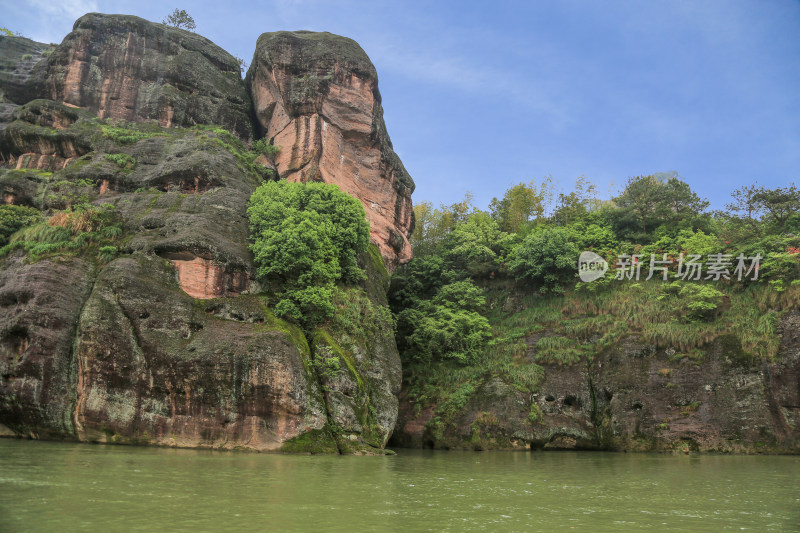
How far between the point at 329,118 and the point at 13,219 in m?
17.1

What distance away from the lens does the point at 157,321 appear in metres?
18.2

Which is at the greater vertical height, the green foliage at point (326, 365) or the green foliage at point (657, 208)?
the green foliage at point (657, 208)

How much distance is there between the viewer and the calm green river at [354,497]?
6309 millimetres

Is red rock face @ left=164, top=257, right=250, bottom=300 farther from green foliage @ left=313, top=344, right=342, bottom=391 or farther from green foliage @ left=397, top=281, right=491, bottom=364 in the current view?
green foliage @ left=397, top=281, right=491, bottom=364

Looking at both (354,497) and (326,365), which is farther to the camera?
(326,365)

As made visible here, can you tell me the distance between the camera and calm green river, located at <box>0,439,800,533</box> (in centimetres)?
631

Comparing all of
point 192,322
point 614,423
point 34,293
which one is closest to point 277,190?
point 192,322

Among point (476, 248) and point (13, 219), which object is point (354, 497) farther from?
point (476, 248)

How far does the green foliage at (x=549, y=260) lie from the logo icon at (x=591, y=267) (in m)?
0.39

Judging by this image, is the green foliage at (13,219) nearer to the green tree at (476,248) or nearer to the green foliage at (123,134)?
the green foliage at (123,134)

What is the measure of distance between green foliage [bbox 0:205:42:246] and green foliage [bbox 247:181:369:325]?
9284mm

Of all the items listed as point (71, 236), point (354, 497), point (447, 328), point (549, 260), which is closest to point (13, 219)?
point (71, 236)

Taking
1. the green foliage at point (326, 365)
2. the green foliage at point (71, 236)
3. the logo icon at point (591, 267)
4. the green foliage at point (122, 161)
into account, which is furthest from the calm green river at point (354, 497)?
the logo icon at point (591, 267)

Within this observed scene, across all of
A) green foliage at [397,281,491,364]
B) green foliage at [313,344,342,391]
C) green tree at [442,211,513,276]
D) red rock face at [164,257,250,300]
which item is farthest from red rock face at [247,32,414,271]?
green foliage at [313,344,342,391]
